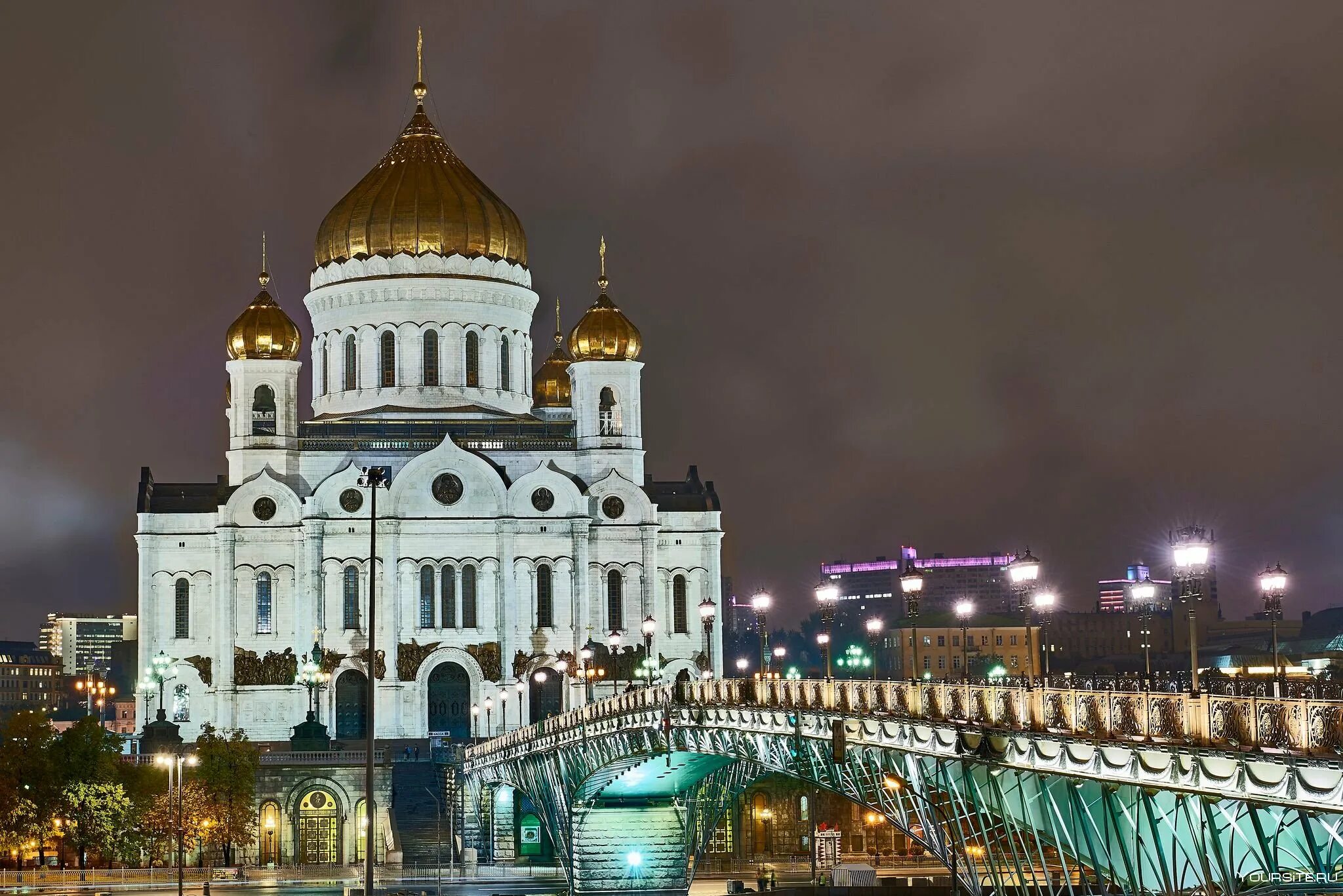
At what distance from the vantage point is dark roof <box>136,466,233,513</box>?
10581 centimetres

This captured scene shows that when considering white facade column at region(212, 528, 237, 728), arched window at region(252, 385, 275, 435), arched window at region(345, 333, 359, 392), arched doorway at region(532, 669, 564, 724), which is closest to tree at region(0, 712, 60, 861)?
white facade column at region(212, 528, 237, 728)

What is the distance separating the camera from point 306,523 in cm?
10319

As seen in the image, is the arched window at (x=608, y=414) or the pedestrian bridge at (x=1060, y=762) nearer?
the pedestrian bridge at (x=1060, y=762)

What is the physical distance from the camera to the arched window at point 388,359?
359ft

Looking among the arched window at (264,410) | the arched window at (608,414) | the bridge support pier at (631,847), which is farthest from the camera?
the arched window at (608,414)

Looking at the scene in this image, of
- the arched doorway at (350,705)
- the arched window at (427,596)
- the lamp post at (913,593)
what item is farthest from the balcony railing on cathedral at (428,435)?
the lamp post at (913,593)

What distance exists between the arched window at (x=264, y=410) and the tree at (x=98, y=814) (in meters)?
23.5

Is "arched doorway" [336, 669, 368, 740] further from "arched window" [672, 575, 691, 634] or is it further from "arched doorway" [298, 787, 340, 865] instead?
"arched window" [672, 575, 691, 634]

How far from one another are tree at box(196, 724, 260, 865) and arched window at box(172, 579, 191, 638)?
1263cm

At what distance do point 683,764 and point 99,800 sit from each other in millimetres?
30084

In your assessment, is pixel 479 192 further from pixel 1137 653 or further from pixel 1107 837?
pixel 1107 837

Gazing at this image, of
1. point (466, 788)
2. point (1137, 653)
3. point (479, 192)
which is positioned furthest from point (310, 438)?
point (1137, 653)

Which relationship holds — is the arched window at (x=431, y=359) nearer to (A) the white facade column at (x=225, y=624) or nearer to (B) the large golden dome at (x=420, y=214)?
(B) the large golden dome at (x=420, y=214)

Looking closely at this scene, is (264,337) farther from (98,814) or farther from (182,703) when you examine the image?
(98,814)
